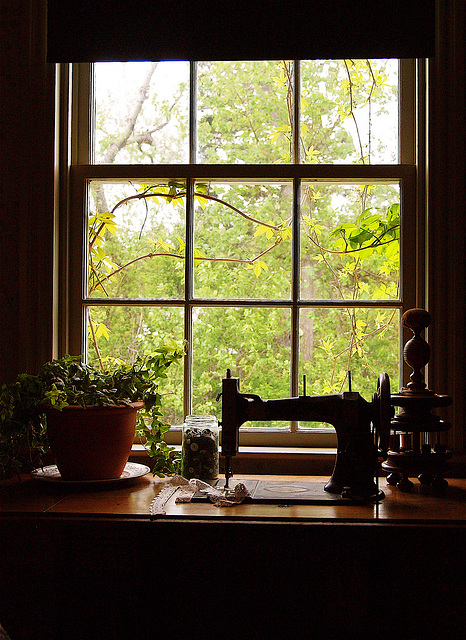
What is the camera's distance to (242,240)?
7.68 feet

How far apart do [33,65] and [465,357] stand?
179 cm

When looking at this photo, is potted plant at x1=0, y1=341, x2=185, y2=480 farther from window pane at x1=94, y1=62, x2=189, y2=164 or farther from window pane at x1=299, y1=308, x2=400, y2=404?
window pane at x1=94, y1=62, x2=189, y2=164

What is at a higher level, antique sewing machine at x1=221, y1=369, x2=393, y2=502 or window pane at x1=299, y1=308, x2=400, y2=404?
window pane at x1=299, y1=308, x2=400, y2=404

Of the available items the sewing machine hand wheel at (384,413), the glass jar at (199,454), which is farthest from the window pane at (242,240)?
the sewing machine hand wheel at (384,413)

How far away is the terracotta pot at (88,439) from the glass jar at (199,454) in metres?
0.20

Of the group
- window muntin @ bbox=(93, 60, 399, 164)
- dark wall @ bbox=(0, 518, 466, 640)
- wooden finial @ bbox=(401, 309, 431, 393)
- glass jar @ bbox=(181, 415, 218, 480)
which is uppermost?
window muntin @ bbox=(93, 60, 399, 164)

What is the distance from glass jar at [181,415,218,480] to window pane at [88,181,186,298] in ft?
1.85

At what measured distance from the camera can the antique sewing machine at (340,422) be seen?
1.80 meters

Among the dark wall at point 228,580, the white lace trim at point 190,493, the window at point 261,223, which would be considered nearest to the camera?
the dark wall at point 228,580

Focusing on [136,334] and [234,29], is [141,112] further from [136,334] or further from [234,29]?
[136,334]

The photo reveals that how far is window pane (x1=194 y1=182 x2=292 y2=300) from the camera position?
2.32 m

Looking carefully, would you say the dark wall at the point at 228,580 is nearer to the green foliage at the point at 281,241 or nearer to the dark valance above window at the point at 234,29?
the green foliage at the point at 281,241

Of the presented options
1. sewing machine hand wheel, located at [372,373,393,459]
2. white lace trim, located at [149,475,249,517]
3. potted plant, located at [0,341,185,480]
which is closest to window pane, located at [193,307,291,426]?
potted plant, located at [0,341,185,480]

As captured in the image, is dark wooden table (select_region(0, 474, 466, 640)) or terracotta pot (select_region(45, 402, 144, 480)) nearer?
dark wooden table (select_region(0, 474, 466, 640))
